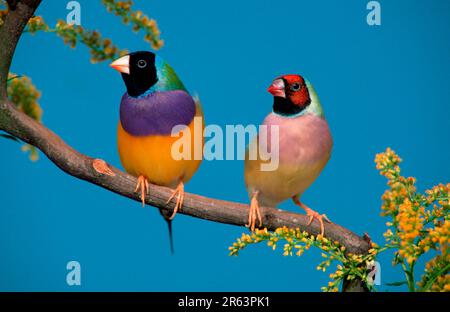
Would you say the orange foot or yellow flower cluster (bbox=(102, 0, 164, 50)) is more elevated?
yellow flower cluster (bbox=(102, 0, 164, 50))

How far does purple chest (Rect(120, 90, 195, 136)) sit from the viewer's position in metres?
1.97

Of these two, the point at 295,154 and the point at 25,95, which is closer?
the point at 295,154

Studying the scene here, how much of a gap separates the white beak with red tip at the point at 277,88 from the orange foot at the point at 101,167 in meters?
0.56

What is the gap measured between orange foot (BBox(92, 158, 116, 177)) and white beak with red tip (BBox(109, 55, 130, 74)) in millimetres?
290

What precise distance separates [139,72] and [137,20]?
10.7 inches

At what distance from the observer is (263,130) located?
6.53 ft

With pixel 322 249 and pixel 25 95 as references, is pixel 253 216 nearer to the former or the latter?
pixel 322 249

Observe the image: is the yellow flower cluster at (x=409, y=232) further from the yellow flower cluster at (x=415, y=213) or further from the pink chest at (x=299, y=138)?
the pink chest at (x=299, y=138)

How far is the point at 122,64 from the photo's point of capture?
6.36ft

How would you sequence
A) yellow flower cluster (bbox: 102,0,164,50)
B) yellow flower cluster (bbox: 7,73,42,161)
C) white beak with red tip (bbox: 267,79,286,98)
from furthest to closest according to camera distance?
yellow flower cluster (bbox: 7,73,42,161)
yellow flower cluster (bbox: 102,0,164,50)
white beak with red tip (bbox: 267,79,286,98)
